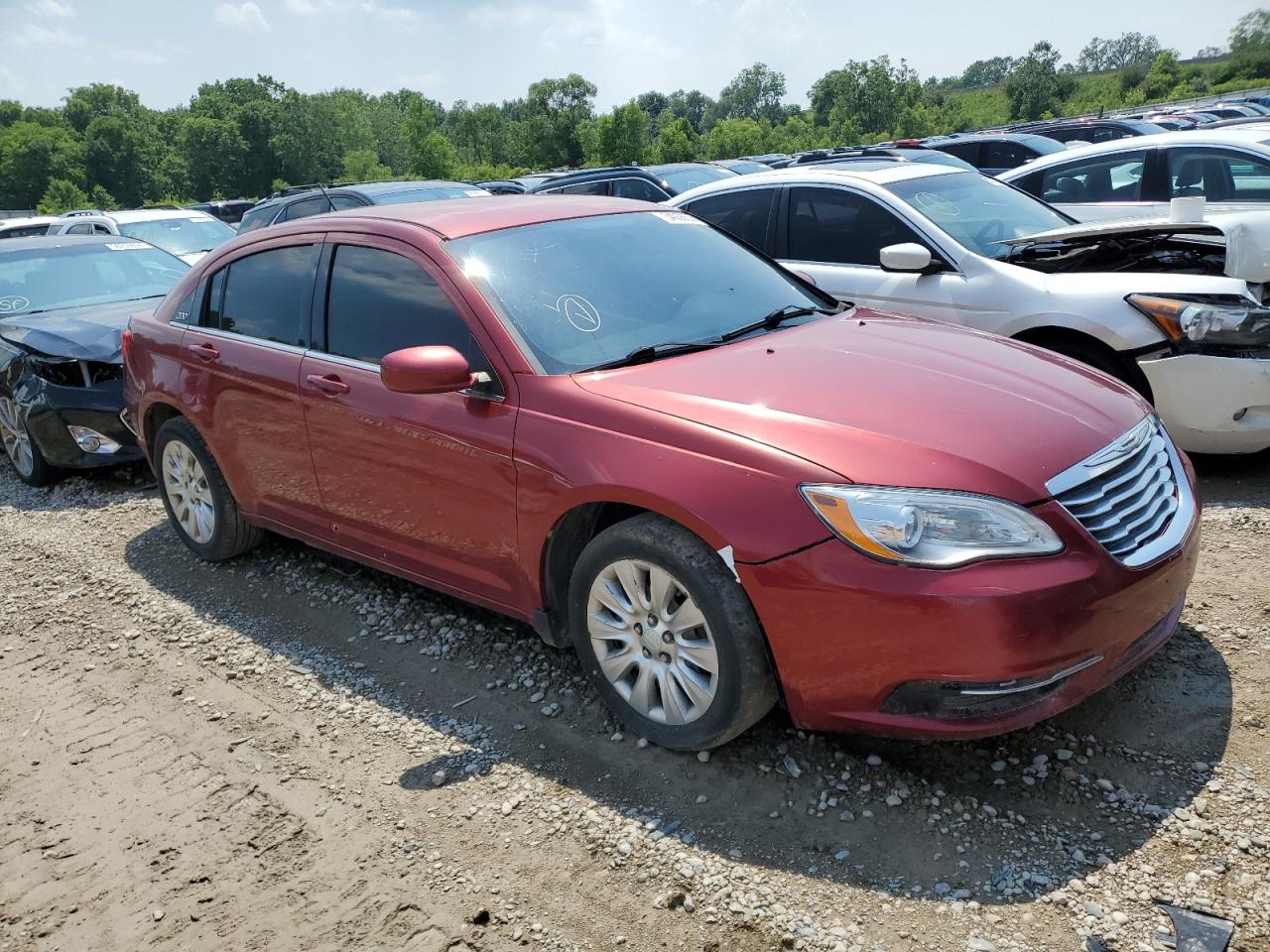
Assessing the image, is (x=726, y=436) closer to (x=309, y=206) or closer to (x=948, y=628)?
(x=948, y=628)

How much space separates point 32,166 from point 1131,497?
11750cm

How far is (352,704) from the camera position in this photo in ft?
12.6

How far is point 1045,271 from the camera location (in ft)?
19.2

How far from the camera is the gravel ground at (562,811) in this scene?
8.57 ft

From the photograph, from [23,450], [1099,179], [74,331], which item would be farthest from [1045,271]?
[23,450]

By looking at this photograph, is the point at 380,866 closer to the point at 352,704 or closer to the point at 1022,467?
the point at 352,704

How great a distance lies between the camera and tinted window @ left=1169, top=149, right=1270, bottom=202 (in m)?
8.32

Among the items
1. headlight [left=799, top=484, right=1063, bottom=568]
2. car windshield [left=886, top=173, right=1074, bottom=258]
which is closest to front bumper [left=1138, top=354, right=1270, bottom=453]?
car windshield [left=886, top=173, right=1074, bottom=258]

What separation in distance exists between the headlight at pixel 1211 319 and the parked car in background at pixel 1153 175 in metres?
3.60

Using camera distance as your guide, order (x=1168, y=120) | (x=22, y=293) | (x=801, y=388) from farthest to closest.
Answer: (x=1168, y=120) < (x=22, y=293) < (x=801, y=388)

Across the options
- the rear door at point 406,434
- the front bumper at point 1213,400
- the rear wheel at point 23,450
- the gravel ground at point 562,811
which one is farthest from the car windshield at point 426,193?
the gravel ground at point 562,811

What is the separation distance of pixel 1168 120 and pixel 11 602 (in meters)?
24.4

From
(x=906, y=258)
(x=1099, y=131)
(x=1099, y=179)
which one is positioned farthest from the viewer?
(x=1099, y=131)

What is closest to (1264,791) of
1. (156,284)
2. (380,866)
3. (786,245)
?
(380,866)
